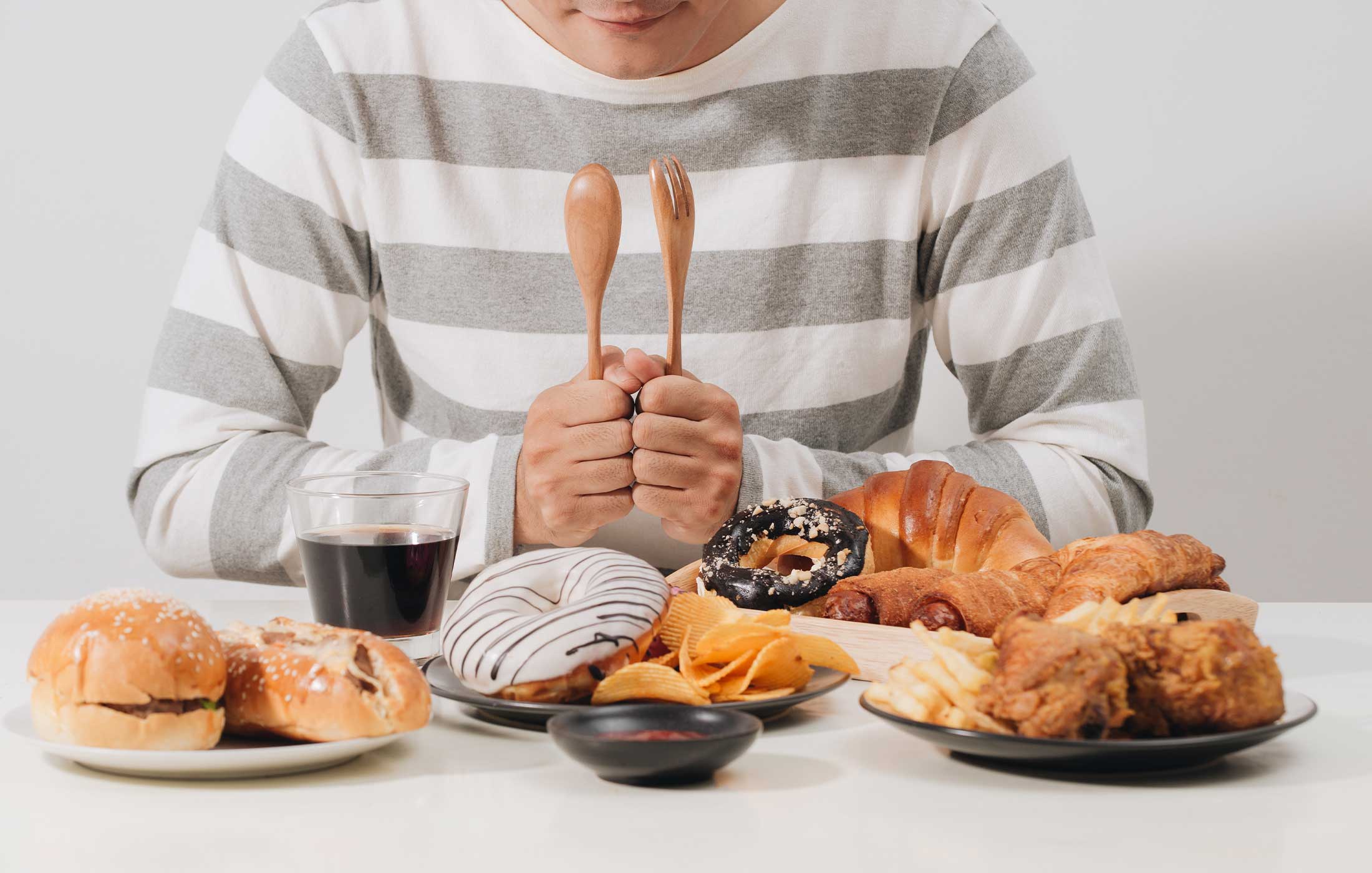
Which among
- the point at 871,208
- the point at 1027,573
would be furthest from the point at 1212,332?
the point at 1027,573

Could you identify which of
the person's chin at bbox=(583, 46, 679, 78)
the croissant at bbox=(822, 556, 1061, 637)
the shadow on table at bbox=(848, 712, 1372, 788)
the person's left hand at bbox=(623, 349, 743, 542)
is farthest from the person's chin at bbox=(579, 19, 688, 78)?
the shadow on table at bbox=(848, 712, 1372, 788)

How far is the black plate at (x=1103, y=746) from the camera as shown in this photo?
0.63 meters

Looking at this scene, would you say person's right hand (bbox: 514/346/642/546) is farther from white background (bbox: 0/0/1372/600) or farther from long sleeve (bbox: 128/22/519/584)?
white background (bbox: 0/0/1372/600)

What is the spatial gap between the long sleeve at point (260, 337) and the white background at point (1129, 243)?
664mm

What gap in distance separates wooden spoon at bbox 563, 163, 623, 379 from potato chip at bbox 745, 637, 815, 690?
44 centimetres

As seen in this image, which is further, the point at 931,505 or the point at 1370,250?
the point at 1370,250

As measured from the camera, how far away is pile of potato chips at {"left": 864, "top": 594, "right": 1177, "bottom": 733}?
0.66 metres

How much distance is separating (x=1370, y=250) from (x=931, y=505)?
1.32m

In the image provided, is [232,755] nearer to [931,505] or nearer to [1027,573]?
[1027,573]

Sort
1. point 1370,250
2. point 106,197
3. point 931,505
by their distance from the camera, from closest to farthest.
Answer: point 931,505 → point 1370,250 → point 106,197

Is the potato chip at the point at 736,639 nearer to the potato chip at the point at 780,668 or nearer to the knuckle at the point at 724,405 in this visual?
the potato chip at the point at 780,668

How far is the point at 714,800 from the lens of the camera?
642 mm

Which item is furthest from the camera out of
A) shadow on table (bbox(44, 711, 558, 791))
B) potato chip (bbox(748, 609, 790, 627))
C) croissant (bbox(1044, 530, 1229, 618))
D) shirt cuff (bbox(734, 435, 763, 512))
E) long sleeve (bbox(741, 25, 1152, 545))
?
long sleeve (bbox(741, 25, 1152, 545))

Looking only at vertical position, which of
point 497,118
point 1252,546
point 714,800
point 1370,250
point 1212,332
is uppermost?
point 497,118
